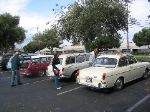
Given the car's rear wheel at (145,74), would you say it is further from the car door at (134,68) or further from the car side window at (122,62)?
the car side window at (122,62)

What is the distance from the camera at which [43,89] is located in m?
14.0

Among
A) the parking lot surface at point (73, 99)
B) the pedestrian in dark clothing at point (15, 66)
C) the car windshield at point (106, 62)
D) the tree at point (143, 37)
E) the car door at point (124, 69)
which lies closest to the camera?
the parking lot surface at point (73, 99)

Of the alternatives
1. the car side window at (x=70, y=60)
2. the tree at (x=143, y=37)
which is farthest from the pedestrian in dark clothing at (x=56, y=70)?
the tree at (x=143, y=37)

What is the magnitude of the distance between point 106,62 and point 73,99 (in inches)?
116

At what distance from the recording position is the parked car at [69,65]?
613 inches

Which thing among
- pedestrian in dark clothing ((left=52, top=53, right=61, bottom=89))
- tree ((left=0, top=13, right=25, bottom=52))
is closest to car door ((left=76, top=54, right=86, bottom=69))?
pedestrian in dark clothing ((left=52, top=53, right=61, bottom=89))

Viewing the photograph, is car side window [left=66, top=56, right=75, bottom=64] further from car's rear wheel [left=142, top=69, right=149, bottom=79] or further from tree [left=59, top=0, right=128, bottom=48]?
tree [left=59, top=0, right=128, bottom=48]

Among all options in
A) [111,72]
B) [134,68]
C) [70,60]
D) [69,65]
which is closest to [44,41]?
[70,60]

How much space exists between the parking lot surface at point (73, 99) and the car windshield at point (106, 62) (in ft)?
3.97

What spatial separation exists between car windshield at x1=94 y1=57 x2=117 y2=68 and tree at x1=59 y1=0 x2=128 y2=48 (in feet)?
37.7

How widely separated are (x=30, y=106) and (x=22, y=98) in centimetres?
157

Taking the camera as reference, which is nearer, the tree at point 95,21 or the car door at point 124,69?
the car door at point 124,69

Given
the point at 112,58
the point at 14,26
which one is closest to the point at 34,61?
the point at 112,58

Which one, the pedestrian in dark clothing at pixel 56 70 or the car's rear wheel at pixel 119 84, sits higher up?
the pedestrian in dark clothing at pixel 56 70
